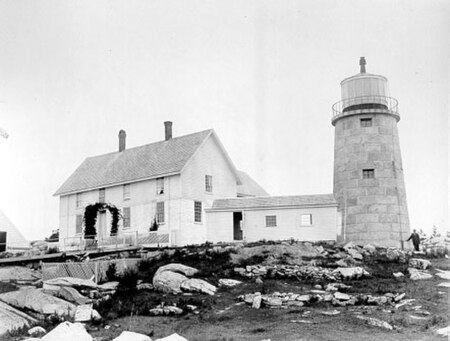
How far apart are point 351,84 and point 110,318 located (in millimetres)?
20920

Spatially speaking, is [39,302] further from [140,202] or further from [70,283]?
[140,202]

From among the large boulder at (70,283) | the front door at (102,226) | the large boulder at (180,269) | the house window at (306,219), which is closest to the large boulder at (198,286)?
the large boulder at (180,269)

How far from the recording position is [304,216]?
97.6 feet

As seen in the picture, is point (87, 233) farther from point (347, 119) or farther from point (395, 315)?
point (395, 315)

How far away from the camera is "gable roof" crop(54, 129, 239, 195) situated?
1264 inches

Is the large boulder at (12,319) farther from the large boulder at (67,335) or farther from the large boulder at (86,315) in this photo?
the large boulder at (67,335)

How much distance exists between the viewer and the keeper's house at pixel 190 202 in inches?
1177

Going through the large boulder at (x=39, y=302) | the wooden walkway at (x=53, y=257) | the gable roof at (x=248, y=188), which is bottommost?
the large boulder at (x=39, y=302)

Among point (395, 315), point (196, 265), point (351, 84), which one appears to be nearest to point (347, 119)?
point (351, 84)

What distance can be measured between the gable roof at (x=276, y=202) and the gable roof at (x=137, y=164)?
3.09 meters

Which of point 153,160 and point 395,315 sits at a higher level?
point 153,160

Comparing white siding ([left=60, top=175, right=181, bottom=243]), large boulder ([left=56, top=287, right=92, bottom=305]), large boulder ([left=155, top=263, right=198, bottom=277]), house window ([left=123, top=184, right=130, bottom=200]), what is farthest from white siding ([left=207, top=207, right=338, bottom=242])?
large boulder ([left=56, top=287, right=92, bottom=305])

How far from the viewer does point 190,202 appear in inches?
1230

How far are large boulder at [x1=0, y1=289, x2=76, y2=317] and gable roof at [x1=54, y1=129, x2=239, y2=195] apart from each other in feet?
48.9
